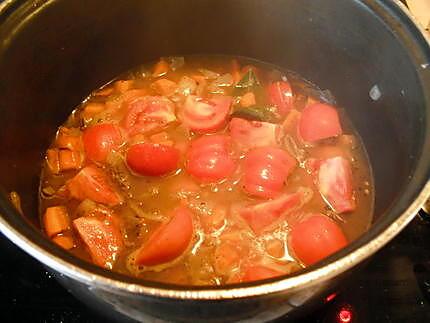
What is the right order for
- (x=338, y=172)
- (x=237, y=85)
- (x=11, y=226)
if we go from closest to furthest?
(x=11, y=226)
(x=338, y=172)
(x=237, y=85)

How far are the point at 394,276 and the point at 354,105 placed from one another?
0.69 meters

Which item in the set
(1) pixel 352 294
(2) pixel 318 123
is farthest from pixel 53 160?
(1) pixel 352 294

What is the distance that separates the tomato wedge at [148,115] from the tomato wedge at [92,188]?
0.24m

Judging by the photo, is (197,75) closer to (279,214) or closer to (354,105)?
(354,105)

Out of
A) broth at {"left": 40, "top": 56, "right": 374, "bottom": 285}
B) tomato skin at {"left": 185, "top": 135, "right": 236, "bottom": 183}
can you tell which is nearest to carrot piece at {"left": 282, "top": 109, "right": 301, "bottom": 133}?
broth at {"left": 40, "top": 56, "right": 374, "bottom": 285}

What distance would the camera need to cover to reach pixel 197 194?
1.70m

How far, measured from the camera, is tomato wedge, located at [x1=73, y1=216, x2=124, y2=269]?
153 cm

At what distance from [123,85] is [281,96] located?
654mm

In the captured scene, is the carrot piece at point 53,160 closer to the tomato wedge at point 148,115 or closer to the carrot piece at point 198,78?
the tomato wedge at point 148,115

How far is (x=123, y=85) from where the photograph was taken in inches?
82.1

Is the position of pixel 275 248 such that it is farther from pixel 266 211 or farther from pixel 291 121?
pixel 291 121

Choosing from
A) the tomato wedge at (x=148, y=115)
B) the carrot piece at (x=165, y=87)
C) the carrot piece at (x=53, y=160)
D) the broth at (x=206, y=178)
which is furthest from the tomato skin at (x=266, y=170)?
the carrot piece at (x=53, y=160)

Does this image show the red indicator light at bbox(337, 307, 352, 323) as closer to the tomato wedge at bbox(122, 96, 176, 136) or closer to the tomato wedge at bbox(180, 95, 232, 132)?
the tomato wedge at bbox(180, 95, 232, 132)

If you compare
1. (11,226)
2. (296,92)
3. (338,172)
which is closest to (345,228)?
(338,172)
